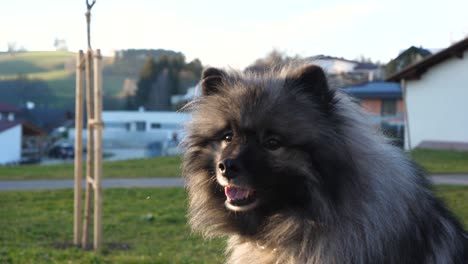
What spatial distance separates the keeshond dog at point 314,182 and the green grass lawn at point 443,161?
45.3ft

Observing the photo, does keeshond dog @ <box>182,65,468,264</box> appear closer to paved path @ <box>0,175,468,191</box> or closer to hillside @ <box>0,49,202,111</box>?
hillside @ <box>0,49,202,111</box>

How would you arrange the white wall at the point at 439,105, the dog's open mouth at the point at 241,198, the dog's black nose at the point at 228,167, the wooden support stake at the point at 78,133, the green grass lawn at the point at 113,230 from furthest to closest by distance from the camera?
the white wall at the point at 439,105 → the wooden support stake at the point at 78,133 → the green grass lawn at the point at 113,230 → the dog's open mouth at the point at 241,198 → the dog's black nose at the point at 228,167

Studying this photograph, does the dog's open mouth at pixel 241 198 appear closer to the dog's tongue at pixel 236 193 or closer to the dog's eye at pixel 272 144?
the dog's tongue at pixel 236 193

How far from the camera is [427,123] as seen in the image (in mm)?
29891

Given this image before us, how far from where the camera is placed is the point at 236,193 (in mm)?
4570

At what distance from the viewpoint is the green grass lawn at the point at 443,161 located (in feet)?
64.4

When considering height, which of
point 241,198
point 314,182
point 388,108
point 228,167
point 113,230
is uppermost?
point 388,108

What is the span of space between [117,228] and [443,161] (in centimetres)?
1402

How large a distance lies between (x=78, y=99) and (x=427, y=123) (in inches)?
901

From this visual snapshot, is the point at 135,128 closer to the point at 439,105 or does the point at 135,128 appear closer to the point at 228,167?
the point at 439,105

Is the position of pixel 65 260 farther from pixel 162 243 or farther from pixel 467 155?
pixel 467 155

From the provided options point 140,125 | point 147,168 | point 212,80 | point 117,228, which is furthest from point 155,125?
point 212,80

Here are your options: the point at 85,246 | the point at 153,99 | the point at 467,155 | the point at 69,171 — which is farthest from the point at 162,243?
the point at 153,99

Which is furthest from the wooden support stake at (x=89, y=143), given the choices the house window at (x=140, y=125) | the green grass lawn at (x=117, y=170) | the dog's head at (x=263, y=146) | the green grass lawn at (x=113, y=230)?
the house window at (x=140, y=125)
